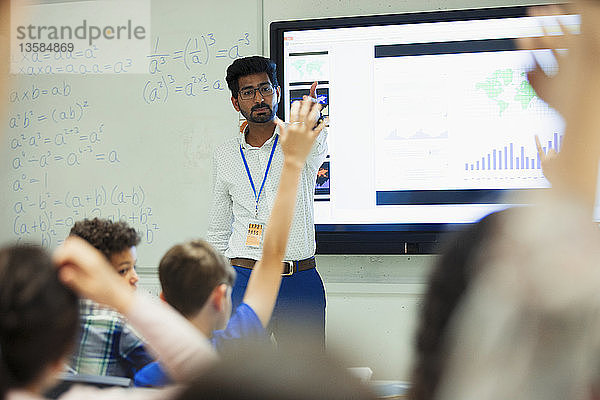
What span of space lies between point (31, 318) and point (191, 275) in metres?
0.84

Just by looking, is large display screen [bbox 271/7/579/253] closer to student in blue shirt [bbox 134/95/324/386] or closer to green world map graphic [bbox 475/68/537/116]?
green world map graphic [bbox 475/68/537/116]

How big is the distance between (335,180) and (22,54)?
7.10ft

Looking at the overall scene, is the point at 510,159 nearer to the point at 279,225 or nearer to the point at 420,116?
the point at 420,116

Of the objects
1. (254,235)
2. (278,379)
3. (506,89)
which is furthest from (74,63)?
(278,379)

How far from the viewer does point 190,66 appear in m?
3.82

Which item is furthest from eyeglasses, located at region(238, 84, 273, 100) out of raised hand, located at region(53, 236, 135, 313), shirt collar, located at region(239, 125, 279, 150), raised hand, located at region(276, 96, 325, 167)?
raised hand, located at region(53, 236, 135, 313)

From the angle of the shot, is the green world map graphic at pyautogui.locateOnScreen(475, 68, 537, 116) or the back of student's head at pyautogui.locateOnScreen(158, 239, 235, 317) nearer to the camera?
the back of student's head at pyautogui.locateOnScreen(158, 239, 235, 317)

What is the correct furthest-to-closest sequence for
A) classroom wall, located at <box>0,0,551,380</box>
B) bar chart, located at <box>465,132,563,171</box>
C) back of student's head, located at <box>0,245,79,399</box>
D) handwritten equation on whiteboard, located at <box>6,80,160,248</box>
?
handwritten equation on whiteboard, located at <box>6,80,160,248</box>, classroom wall, located at <box>0,0,551,380</box>, bar chart, located at <box>465,132,563,171</box>, back of student's head, located at <box>0,245,79,399</box>

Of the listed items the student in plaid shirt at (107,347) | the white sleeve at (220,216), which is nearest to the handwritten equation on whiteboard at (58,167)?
the white sleeve at (220,216)

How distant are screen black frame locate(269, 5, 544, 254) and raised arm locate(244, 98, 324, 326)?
85.2 inches

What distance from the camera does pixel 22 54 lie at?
161 inches

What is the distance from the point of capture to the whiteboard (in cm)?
380

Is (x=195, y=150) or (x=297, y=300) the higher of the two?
(x=195, y=150)

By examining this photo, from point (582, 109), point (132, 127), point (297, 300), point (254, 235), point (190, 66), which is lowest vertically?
point (297, 300)
